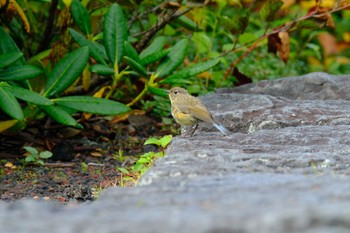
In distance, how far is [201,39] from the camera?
7.09 metres

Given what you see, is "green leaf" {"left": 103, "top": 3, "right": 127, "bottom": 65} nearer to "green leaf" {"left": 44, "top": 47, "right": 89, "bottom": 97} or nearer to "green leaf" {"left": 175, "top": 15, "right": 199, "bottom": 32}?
"green leaf" {"left": 44, "top": 47, "right": 89, "bottom": 97}

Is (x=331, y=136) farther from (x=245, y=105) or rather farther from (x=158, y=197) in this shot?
(x=158, y=197)

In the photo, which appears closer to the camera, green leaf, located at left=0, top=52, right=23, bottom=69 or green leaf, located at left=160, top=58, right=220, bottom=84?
green leaf, located at left=0, top=52, right=23, bottom=69

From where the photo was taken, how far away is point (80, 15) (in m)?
6.07

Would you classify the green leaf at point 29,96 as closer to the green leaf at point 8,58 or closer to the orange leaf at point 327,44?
the green leaf at point 8,58

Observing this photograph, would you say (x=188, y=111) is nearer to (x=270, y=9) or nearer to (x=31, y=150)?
(x=31, y=150)

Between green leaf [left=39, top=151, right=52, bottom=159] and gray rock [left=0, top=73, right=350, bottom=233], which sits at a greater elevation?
gray rock [left=0, top=73, right=350, bottom=233]

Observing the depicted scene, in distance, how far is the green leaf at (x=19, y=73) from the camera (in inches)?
220

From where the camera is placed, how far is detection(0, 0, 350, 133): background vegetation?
573 cm

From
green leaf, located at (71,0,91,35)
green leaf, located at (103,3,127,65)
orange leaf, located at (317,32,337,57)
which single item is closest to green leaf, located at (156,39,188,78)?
green leaf, located at (103,3,127,65)

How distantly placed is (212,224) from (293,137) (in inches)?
85.9

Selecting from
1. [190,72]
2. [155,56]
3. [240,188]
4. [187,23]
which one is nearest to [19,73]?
[155,56]

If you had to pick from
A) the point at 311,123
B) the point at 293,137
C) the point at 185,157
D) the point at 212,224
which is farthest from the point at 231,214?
the point at 311,123

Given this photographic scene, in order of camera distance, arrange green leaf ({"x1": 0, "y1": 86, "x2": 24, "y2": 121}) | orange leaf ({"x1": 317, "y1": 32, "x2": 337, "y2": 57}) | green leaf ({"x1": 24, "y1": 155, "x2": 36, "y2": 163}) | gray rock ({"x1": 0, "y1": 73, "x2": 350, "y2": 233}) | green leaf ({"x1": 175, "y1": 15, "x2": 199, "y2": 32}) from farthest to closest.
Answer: orange leaf ({"x1": 317, "y1": 32, "x2": 337, "y2": 57}) < green leaf ({"x1": 175, "y1": 15, "x2": 199, "y2": 32}) < green leaf ({"x1": 24, "y1": 155, "x2": 36, "y2": 163}) < green leaf ({"x1": 0, "y1": 86, "x2": 24, "y2": 121}) < gray rock ({"x1": 0, "y1": 73, "x2": 350, "y2": 233})
